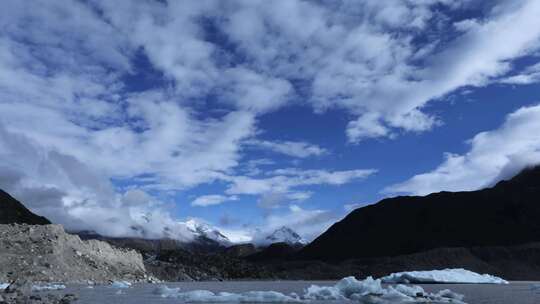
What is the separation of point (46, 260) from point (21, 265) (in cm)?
526

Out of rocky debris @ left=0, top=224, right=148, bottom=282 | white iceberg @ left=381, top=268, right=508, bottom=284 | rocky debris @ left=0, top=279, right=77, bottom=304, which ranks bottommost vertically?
rocky debris @ left=0, top=279, right=77, bottom=304

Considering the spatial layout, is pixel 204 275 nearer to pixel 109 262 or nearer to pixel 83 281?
pixel 109 262

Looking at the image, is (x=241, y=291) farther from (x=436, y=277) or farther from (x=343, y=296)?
(x=436, y=277)

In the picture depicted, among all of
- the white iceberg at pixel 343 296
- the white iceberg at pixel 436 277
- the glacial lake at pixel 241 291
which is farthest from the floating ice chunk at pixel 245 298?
the white iceberg at pixel 436 277

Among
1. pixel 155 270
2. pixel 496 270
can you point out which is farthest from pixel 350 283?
pixel 496 270

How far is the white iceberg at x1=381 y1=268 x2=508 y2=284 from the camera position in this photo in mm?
93463

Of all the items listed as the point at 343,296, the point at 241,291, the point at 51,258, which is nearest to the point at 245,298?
the point at 343,296

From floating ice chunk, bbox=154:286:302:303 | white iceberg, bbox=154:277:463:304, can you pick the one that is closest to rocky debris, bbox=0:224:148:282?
white iceberg, bbox=154:277:463:304

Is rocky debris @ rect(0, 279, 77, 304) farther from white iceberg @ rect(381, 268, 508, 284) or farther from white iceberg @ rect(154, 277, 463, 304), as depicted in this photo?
white iceberg @ rect(381, 268, 508, 284)

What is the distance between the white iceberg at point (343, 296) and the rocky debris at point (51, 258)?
47.6 meters

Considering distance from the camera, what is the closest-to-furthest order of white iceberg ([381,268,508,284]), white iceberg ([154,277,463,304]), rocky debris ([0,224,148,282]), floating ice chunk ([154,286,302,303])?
floating ice chunk ([154,286,302,303])
white iceberg ([154,277,463,304])
rocky debris ([0,224,148,282])
white iceberg ([381,268,508,284])

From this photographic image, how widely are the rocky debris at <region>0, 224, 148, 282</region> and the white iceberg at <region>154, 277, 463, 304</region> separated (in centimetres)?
4760

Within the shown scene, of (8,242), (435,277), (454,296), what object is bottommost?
(454,296)

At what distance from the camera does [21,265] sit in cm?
9100
